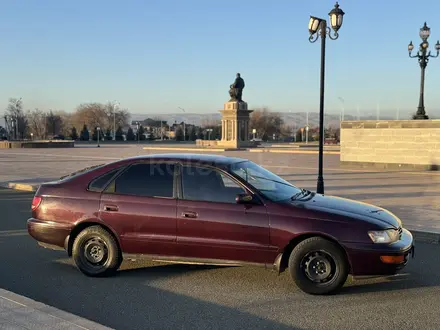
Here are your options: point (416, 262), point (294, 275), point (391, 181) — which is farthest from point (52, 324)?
point (391, 181)

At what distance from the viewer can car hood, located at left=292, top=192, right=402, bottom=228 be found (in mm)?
5168

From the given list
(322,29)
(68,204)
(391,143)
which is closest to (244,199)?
(68,204)

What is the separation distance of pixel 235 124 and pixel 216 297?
4693 centimetres

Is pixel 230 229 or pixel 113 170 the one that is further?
pixel 113 170

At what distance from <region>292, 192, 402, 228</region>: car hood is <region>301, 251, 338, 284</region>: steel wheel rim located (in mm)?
508

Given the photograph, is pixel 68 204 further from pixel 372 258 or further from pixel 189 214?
pixel 372 258

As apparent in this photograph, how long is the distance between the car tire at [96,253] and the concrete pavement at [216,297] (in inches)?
5.1

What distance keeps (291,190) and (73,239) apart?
297cm

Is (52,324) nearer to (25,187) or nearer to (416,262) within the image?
(416,262)

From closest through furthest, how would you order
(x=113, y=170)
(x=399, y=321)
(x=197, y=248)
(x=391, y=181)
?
(x=399, y=321), (x=197, y=248), (x=113, y=170), (x=391, y=181)

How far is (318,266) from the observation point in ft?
16.8

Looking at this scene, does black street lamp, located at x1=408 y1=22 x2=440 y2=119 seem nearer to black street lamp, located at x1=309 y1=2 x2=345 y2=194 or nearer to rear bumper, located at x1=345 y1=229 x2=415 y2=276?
black street lamp, located at x1=309 y1=2 x2=345 y2=194

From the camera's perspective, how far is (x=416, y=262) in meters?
6.55

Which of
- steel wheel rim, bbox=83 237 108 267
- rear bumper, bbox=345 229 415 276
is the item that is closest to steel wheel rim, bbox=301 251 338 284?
rear bumper, bbox=345 229 415 276
